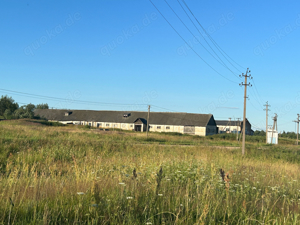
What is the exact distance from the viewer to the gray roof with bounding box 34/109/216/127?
219ft

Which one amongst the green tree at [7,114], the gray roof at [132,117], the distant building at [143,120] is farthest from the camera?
the gray roof at [132,117]

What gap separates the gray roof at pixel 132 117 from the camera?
66.9 metres

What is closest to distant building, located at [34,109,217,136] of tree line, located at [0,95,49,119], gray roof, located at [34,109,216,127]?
gray roof, located at [34,109,216,127]

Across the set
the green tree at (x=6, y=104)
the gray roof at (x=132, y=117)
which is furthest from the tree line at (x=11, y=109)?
the gray roof at (x=132, y=117)

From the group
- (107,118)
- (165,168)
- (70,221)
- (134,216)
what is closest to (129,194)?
(134,216)

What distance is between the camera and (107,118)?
72125 mm

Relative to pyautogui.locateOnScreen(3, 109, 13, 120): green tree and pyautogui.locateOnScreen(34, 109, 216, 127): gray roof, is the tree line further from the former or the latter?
pyautogui.locateOnScreen(34, 109, 216, 127): gray roof

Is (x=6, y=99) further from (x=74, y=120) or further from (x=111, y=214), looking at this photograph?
(x=111, y=214)

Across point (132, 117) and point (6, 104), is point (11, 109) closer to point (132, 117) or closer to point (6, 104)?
point (6, 104)

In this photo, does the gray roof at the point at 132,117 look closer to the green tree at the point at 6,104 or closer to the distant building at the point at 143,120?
the distant building at the point at 143,120

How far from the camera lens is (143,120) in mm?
68625

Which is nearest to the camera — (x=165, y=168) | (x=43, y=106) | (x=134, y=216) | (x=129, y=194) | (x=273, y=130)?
(x=134, y=216)

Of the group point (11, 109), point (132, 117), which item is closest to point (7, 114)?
point (11, 109)

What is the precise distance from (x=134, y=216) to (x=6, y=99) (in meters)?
76.5
